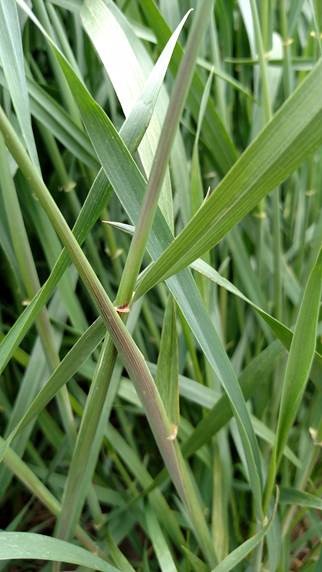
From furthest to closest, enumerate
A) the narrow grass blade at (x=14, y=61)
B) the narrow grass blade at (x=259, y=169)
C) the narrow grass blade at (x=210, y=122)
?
the narrow grass blade at (x=210, y=122), the narrow grass blade at (x=14, y=61), the narrow grass blade at (x=259, y=169)

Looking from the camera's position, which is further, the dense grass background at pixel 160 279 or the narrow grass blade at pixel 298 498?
the narrow grass blade at pixel 298 498

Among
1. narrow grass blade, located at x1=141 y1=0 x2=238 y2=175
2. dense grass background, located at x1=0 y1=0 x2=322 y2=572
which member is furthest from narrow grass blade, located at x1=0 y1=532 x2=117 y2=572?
narrow grass blade, located at x1=141 y1=0 x2=238 y2=175

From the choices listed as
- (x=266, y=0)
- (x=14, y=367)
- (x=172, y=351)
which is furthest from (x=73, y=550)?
(x=266, y=0)

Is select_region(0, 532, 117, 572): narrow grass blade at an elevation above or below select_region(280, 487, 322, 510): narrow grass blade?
above

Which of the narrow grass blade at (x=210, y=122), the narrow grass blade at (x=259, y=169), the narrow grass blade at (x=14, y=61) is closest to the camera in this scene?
the narrow grass blade at (x=259, y=169)

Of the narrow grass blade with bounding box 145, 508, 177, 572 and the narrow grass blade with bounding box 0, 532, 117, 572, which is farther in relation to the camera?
the narrow grass blade with bounding box 145, 508, 177, 572

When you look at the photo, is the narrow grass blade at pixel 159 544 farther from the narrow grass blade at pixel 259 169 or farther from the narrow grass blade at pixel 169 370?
the narrow grass blade at pixel 259 169

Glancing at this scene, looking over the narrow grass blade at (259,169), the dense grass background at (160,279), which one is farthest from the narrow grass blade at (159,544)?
the narrow grass blade at (259,169)

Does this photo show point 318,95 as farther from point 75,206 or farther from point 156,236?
point 75,206

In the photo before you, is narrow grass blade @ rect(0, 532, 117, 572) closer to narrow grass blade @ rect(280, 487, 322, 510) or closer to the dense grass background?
the dense grass background
